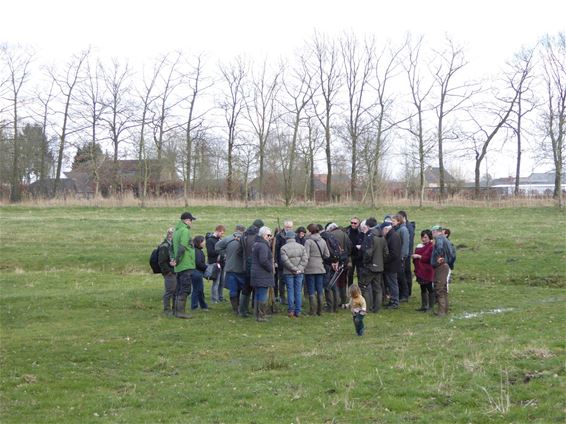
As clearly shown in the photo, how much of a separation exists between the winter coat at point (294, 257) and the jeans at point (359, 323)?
7.50 ft

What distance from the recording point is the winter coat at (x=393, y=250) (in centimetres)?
1594

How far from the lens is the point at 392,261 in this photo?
52.5 feet

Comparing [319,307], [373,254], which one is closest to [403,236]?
[373,254]

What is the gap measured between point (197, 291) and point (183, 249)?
198 centimetres

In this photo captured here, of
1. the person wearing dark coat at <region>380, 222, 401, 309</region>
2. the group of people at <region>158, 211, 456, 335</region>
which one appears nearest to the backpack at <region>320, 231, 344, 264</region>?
the group of people at <region>158, 211, 456, 335</region>

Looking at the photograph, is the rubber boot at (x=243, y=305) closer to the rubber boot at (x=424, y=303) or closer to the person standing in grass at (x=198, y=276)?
the person standing in grass at (x=198, y=276)

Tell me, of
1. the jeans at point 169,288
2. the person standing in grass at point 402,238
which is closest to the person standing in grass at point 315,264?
→ the person standing in grass at point 402,238

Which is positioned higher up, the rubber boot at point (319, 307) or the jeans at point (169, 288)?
the jeans at point (169, 288)

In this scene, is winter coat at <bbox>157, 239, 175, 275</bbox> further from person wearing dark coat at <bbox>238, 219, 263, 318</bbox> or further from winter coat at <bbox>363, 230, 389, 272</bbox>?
winter coat at <bbox>363, 230, 389, 272</bbox>

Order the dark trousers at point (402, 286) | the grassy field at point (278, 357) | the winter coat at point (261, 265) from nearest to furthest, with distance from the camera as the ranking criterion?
the grassy field at point (278, 357) < the winter coat at point (261, 265) < the dark trousers at point (402, 286)

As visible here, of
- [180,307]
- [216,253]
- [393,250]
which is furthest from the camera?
[216,253]

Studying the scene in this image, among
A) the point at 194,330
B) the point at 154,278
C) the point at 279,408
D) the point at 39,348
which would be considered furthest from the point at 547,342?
the point at 154,278

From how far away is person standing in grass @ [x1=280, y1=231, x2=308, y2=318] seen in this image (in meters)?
15.0

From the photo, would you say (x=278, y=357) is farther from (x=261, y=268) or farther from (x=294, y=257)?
(x=294, y=257)
